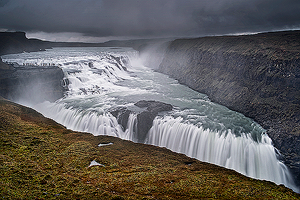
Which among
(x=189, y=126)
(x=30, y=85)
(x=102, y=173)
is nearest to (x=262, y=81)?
(x=189, y=126)

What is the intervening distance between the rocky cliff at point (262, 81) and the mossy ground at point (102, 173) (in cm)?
753

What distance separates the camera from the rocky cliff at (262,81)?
53.2 ft

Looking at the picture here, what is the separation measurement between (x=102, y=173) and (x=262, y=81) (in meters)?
20.7

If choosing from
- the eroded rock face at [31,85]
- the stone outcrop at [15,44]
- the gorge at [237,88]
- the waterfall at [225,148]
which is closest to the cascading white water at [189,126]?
the waterfall at [225,148]

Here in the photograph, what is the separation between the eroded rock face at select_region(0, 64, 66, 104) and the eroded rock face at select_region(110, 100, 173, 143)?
1105cm

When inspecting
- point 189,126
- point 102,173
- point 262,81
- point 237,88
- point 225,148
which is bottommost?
point 102,173

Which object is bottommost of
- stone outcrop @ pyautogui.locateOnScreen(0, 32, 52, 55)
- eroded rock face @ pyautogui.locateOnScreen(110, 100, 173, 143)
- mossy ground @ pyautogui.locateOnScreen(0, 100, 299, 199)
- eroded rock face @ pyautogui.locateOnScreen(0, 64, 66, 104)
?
mossy ground @ pyautogui.locateOnScreen(0, 100, 299, 199)

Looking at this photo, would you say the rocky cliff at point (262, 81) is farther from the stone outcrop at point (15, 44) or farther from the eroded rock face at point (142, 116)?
the stone outcrop at point (15, 44)

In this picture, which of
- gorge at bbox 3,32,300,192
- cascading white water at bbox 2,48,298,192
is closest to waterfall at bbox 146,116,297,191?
cascading white water at bbox 2,48,298,192

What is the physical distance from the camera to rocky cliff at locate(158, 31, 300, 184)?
53.2 ft

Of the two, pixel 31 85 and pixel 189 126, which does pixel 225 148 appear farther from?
pixel 31 85

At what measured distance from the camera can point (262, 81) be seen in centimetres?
2173

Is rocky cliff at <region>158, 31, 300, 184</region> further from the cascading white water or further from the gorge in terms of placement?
the cascading white water

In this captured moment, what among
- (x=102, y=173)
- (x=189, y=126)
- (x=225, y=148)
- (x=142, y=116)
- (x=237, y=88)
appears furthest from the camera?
(x=237, y=88)
